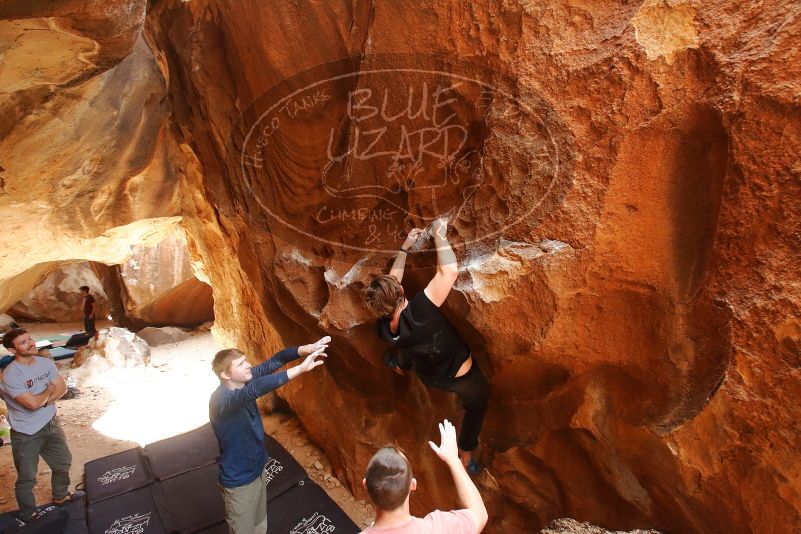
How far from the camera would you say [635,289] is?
218cm

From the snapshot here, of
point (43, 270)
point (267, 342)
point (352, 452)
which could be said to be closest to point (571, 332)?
point (352, 452)

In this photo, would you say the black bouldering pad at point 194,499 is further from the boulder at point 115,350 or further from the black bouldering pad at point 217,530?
the boulder at point 115,350

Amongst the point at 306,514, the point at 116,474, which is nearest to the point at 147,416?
the point at 116,474

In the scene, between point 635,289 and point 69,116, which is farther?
point 69,116

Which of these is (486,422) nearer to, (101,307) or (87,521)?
(87,521)

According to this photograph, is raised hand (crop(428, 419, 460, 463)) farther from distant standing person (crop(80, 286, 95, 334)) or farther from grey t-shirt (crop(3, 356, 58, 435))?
distant standing person (crop(80, 286, 95, 334))

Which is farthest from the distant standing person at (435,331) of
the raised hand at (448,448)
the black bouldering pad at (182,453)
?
the black bouldering pad at (182,453)

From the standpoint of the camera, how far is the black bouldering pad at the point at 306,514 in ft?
11.8

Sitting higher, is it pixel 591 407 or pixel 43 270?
pixel 591 407

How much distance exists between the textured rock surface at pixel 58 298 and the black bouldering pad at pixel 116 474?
8.99 m

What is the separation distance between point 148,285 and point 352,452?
741 cm

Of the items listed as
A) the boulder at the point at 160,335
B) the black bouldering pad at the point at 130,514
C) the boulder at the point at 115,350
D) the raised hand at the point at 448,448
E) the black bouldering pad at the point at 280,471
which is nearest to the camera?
the raised hand at the point at 448,448

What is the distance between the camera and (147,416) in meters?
6.01

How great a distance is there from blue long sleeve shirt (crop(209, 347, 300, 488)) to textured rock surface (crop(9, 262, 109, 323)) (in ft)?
37.7
